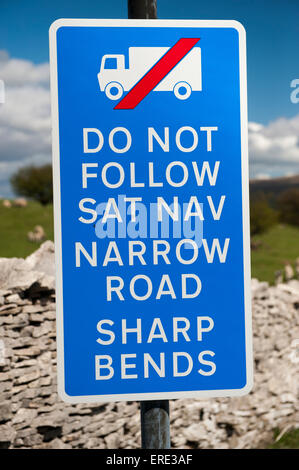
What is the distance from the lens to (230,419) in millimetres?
8180

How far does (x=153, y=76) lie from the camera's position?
1.96 meters

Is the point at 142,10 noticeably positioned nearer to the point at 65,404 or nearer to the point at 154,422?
the point at 154,422

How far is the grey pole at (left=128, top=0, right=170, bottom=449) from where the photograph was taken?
2055 mm

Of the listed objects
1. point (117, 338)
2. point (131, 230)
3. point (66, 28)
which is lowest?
point (117, 338)

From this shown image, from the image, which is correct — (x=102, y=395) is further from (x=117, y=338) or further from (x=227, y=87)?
(x=227, y=87)

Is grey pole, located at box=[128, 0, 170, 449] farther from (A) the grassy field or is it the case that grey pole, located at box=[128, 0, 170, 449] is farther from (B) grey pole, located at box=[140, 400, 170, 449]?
(A) the grassy field

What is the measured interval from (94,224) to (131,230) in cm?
15

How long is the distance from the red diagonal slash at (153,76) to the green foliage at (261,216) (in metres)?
44.7

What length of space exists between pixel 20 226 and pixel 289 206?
24.5m

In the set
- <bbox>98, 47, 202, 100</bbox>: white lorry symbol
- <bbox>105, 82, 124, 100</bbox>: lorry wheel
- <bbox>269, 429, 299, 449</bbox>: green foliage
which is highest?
<bbox>98, 47, 202, 100</bbox>: white lorry symbol

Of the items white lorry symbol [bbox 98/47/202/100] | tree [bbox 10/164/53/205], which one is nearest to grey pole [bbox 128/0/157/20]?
white lorry symbol [bbox 98/47/202/100]

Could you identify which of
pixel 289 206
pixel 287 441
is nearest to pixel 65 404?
pixel 287 441
